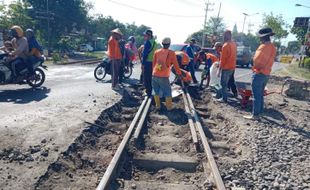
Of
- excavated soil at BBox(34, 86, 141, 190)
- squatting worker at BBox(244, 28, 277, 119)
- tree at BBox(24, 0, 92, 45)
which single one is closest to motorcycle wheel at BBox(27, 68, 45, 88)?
excavated soil at BBox(34, 86, 141, 190)

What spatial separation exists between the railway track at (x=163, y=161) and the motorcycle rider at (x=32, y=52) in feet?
17.8

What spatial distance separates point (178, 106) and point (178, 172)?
4416 mm

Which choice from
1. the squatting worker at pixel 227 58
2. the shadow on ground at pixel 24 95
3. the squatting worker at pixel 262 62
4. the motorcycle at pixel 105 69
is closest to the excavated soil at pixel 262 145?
the squatting worker at pixel 262 62

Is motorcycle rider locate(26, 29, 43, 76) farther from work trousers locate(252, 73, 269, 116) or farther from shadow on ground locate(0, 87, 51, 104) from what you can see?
work trousers locate(252, 73, 269, 116)

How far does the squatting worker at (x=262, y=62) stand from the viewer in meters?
7.36

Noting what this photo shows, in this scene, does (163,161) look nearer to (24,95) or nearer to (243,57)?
(24,95)

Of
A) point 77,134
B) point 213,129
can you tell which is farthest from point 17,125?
point 213,129

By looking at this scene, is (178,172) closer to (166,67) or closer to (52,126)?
(52,126)

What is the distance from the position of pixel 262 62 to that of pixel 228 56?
1.63m

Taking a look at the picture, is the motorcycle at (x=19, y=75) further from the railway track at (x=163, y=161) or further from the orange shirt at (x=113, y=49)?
the railway track at (x=163, y=161)

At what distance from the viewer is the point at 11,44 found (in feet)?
34.3

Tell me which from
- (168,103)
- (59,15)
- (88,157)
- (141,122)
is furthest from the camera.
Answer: (59,15)

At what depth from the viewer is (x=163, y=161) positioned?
488 centimetres

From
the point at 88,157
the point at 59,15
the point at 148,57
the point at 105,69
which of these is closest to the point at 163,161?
the point at 88,157
